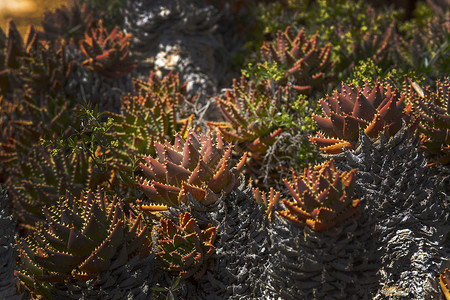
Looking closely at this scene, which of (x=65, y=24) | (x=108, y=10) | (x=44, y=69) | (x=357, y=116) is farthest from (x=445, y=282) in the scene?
(x=108, y=10)

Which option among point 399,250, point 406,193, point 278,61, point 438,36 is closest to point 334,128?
point 406,193

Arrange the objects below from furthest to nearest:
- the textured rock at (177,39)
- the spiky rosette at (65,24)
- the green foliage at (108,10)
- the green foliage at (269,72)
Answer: the green foliage at (108,10) < the spiky rosette at (65,24) < the textured rock at (177,39) < the green foliage at (269,72)

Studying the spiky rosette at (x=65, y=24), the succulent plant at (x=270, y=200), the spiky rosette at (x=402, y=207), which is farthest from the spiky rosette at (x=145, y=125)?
the spiky rosette at (x=65, y=24)

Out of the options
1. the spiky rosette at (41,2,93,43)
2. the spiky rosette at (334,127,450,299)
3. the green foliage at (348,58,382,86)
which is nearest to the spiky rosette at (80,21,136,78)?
the spiky rosette at (41,2,93,43)

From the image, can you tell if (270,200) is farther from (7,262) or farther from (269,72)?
(7,262)

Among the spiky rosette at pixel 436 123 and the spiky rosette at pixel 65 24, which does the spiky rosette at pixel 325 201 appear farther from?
the spiky rosette at pixel 65 24

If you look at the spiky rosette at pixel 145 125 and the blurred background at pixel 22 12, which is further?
the blurred background at pixel 22 12

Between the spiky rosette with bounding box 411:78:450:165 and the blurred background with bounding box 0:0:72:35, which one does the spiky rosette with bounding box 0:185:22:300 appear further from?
the blurred background with bounding box 0:0:72:35

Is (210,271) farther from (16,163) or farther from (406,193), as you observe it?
(16,163)
